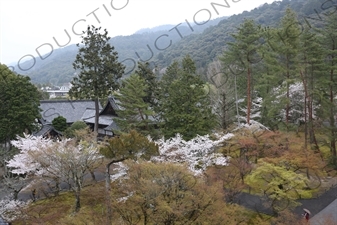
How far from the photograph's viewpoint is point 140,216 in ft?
25.7

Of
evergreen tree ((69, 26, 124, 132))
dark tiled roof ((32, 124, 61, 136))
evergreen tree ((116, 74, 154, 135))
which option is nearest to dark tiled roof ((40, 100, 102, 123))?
dark tiled roof ((32, 124, 61, 136))

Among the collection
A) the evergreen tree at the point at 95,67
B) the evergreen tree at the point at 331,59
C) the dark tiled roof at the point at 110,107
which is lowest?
the evergreen tree at the point at 331,59

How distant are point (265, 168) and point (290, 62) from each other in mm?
7036

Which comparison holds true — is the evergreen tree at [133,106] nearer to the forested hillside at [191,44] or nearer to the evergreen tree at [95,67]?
the forested hillside at [191,44]

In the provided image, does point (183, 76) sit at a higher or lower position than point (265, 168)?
higher

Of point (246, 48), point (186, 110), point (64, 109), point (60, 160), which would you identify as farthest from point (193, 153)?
point (64, 109)

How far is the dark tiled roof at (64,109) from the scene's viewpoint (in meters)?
25.9

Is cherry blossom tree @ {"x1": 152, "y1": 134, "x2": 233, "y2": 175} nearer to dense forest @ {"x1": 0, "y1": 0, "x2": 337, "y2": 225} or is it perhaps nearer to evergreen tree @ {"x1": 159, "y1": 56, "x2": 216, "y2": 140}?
dense forest @ {"x1": 0, "y1": 0, "x2": 337, "y2": 225}

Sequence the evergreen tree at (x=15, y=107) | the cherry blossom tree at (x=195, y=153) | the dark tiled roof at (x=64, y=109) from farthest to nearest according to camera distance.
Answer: the dark tiled roof at (x=64, y=109)
the evergreen tree at (x=15, y=107)
the cherry blossom tree at (x=195, y=153)

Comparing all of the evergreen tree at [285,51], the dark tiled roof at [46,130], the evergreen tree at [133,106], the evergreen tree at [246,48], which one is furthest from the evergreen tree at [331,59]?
the dark tiled roof at [46,130]

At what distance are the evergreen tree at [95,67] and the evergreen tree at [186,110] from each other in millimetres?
6188

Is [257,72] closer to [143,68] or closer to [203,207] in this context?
[143,68]

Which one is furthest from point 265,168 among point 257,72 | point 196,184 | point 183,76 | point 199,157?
point 257,72

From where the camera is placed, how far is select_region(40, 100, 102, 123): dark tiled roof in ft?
85.1
